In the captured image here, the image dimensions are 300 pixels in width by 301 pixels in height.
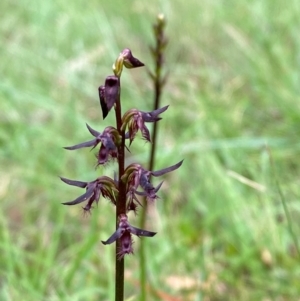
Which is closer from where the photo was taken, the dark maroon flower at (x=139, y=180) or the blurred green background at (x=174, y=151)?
the dark maroon flower at (x=139, y=180)

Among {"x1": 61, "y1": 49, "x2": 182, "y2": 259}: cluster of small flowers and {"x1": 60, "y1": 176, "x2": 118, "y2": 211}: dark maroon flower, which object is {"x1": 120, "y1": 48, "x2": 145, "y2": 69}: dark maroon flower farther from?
{"x1": 60, "y1": 176, "x2": 118, "y2": 211}: dark maroon flower

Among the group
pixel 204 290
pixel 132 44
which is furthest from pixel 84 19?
pixel 204 290

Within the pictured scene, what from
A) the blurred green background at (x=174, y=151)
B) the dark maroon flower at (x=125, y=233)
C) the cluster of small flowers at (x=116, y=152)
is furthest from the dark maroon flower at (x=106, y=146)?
the blurred green background at (x=174, y=151)

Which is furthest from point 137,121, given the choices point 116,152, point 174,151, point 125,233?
point 174,151

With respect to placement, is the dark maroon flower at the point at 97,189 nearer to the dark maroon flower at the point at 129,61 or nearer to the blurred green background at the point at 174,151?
the dark maroon flower at the point at 129,61

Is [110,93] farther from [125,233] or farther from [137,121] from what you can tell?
[125,233]
